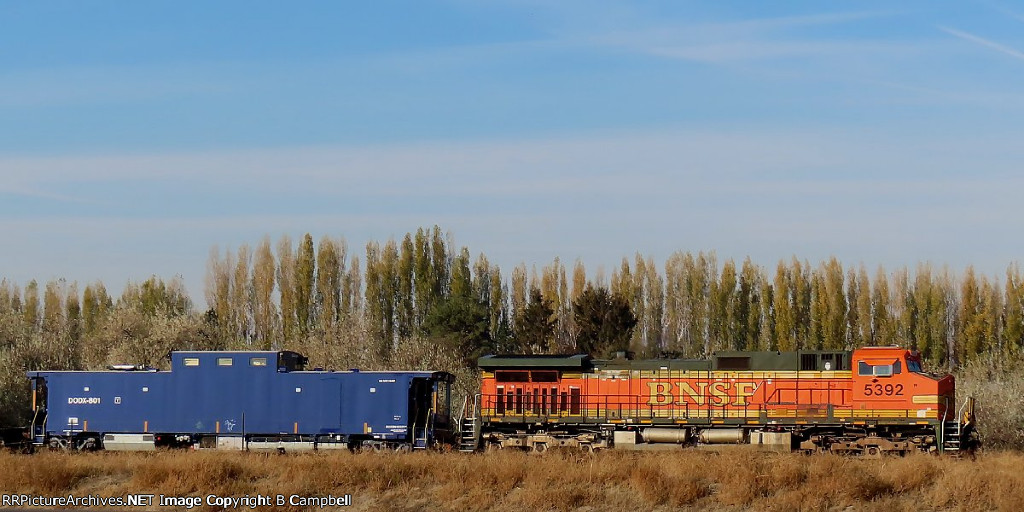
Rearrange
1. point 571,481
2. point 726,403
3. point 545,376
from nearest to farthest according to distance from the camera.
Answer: point 571,481 → point 726,403 → point 545,376

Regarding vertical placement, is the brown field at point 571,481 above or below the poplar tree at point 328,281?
below

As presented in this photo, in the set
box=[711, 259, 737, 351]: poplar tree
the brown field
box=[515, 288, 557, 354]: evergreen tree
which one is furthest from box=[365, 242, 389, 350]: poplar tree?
the brown field

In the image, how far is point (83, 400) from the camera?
119ft

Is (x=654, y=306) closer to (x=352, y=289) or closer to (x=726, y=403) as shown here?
(x=352, y=289)

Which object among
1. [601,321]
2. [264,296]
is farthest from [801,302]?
[264,296]

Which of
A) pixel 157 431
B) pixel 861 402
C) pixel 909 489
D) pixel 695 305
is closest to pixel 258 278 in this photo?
pixel 695 305

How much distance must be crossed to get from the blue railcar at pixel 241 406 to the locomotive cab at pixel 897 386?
12.9m

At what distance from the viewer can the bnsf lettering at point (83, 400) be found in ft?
119

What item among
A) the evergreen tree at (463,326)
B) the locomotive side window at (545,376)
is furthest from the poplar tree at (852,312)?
the locomotive side window at (545,376)

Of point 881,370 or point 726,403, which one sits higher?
point 881,370

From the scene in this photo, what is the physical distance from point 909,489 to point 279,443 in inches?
760

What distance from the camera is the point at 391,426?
34.7m

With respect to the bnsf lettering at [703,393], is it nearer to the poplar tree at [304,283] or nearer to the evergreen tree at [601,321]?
the evergreen tree at [601,321]

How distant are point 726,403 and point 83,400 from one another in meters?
20.7
